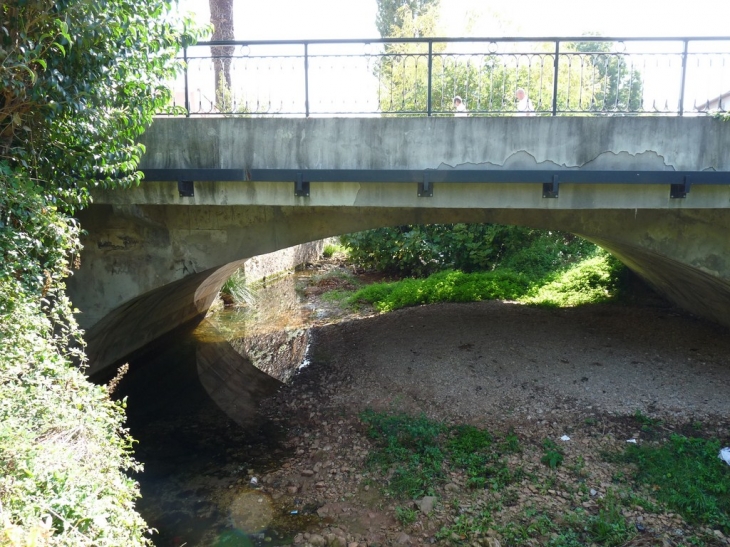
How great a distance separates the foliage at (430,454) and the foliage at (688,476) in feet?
4.25

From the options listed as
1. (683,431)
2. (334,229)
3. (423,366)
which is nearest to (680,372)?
(683,431)

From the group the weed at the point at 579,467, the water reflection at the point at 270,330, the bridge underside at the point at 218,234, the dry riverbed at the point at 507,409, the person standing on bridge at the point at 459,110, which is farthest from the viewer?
the water reflection at the point at 270,330

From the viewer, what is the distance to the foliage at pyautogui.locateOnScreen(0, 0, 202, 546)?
309 centimetres

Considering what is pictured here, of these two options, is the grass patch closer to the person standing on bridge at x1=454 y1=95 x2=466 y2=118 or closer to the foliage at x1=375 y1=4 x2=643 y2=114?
the foliage at x1=375 y1=4 x2=643 y2=114

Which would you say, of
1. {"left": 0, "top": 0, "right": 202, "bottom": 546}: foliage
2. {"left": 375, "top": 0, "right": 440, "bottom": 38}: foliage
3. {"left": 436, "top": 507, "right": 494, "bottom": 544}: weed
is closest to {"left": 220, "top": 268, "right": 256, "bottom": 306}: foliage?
{"left": 0, "top": 0, "right": 202, "bottom": 546}: foliage

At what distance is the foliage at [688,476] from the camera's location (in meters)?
5.04

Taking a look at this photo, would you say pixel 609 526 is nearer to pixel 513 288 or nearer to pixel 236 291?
pixel 513 288

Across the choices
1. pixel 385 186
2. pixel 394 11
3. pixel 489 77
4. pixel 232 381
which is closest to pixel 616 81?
pixel 385 186

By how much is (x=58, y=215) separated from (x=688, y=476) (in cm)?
665

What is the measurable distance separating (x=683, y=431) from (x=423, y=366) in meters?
3.68

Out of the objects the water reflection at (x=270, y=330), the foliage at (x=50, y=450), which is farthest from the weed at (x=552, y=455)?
the water reflection at (x=270, y=330)

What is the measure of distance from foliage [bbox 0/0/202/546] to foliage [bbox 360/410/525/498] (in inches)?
117

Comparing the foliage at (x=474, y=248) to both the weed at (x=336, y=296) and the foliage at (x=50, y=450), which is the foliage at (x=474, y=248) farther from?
the foliage at (x=50, y=450)

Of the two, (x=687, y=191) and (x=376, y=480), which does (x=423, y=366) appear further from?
(x=687, y=191)
